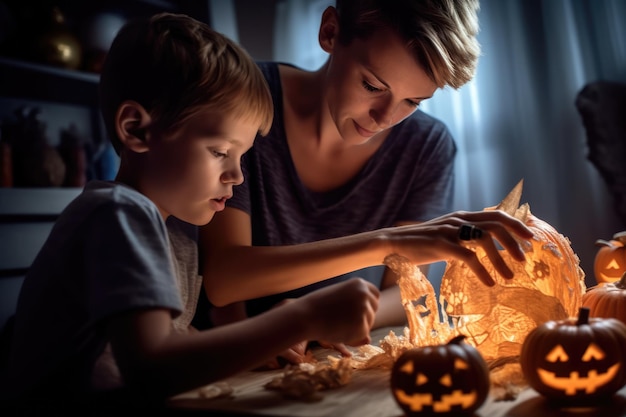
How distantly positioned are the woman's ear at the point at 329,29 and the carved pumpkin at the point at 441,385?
0.82 m

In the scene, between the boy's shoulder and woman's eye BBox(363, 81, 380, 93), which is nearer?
the boy's shoulder

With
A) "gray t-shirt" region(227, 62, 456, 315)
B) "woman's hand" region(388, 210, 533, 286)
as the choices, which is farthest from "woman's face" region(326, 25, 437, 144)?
"woman's hand" region(388, 210, 533, 286)

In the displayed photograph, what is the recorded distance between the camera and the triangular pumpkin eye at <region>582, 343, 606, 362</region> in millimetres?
850

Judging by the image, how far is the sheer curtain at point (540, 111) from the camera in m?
2.28

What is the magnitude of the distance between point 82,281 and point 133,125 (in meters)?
0.28

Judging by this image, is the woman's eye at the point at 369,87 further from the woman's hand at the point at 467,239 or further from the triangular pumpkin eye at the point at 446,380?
the triangular pumpkin eye at the point at 446,380

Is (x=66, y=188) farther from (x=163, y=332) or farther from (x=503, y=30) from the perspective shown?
(x=163, y=332)

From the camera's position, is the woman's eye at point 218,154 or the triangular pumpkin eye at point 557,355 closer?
the triangular pumpkin eye at point 557,355

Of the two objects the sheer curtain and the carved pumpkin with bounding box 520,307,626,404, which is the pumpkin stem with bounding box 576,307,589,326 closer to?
the carved pumpkin with bounding box 520,307,626,404

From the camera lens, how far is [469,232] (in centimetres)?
97

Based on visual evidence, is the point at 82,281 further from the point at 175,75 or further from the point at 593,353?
the point at 593,353

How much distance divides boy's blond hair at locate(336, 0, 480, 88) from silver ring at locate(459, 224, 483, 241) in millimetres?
373

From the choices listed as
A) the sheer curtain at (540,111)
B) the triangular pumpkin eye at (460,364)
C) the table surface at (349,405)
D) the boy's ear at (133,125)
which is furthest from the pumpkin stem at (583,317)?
the sheer curtain at (540,111)

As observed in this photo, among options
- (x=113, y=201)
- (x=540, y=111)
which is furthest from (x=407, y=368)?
(x=540, y=111)
